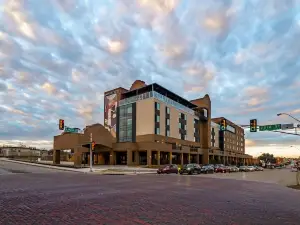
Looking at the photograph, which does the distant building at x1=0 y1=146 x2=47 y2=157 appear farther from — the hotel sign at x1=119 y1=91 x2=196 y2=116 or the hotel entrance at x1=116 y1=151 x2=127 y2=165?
the hotel entrance at x1=116 y1=151 x2=127 y2=165

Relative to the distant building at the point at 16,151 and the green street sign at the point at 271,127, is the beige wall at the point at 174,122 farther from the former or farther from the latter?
the distant building at the point at 16,151

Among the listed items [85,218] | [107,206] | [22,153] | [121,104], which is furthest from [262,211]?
[22,153]

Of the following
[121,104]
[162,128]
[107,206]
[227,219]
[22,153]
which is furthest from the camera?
[22,153]

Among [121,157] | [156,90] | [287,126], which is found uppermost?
[156,90]

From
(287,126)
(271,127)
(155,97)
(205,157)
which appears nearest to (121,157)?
(155,97)

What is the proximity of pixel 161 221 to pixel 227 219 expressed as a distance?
241 cm

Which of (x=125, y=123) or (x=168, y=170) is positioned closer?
(x=168, y=170)

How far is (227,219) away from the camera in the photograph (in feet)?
32.3

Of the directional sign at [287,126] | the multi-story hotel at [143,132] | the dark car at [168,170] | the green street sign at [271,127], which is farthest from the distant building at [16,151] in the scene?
the directional sign at [287,126]

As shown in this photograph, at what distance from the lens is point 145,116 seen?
279 ft

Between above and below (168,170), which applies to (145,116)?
above

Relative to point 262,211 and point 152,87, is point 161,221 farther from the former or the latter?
point 152,87

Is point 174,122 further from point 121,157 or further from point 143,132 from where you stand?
point 121,157

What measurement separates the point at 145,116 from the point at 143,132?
15.7 ft
